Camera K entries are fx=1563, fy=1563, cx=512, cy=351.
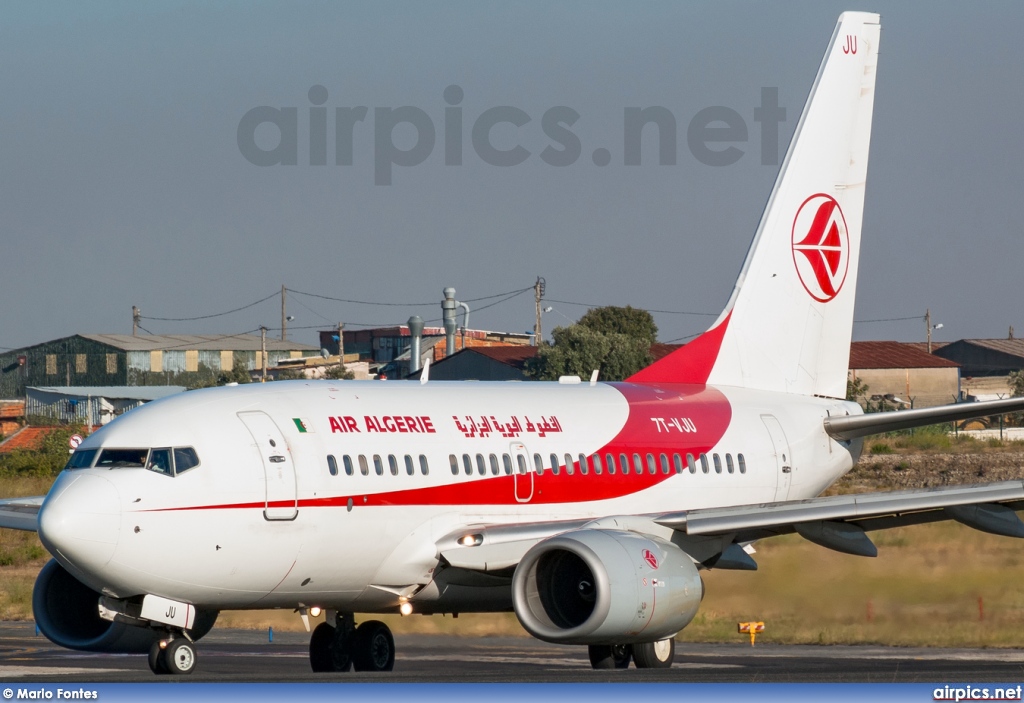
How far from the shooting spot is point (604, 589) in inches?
715

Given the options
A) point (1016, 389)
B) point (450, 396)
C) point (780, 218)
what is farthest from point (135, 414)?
point (1016, 389)

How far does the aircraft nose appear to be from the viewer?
16.8 meters

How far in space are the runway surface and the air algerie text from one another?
3038mm

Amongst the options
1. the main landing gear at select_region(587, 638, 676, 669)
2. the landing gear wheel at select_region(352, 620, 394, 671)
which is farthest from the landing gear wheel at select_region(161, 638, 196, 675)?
the main landing gear at select_region(587, 638, 676, 669)

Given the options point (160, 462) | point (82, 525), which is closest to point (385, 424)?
point (160, 462)

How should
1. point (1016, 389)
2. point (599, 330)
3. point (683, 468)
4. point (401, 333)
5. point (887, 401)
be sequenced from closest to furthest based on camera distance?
1. point (683, 468)
2. point (887, 401)
3. point (599, 330)
4. point (1016, 389)
5. point (401, 333)

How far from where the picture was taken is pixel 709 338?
2578 cm

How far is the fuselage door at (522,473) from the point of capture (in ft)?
69.1

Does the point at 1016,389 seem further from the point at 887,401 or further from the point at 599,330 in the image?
the point at 599,330

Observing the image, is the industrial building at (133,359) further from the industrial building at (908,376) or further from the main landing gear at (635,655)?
the main landing gear at (635,655)

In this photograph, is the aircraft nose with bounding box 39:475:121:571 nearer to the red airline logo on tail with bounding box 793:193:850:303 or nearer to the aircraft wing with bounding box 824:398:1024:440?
the aircraft wing with bounding box 824:398:1024:440

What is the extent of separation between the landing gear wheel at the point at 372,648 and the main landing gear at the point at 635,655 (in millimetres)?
2885

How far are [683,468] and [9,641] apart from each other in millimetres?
12915

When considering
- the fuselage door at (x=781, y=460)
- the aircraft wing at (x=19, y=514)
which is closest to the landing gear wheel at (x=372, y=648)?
the aircraft wing at (x=19, y=514)
